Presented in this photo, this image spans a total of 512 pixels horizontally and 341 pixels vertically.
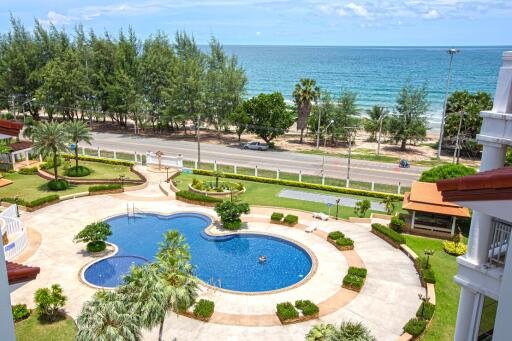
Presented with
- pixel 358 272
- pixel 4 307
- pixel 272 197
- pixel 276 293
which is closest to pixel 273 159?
pixel 272 197

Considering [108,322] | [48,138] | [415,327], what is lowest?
[415,327]

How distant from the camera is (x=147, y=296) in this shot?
1659 cm

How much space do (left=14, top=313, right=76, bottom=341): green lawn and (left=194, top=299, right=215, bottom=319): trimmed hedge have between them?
5.94m

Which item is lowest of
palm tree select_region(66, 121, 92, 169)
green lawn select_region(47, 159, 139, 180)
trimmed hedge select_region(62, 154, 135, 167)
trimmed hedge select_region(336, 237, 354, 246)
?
trimmed hedge select_region(336, 237, 354, 246)

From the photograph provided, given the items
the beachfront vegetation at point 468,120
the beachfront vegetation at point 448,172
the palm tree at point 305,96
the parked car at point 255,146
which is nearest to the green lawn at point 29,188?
the parked car at point 255,146

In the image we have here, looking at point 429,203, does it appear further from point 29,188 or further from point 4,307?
point 29,188

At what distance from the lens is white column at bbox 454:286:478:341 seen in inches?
381

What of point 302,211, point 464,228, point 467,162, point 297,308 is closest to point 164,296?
point 297,308

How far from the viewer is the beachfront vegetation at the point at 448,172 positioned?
3488cm

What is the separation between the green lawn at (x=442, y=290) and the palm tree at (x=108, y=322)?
13.8 metres

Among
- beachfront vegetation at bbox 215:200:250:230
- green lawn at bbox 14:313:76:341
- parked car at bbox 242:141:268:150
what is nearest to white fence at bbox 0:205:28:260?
green lawn at bbox 14:313:76:341

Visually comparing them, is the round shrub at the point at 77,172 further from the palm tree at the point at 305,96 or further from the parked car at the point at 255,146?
the palm tree at the point at 305,96

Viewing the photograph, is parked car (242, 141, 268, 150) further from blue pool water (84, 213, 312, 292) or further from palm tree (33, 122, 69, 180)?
palm tree (33, 122, 69, 180)

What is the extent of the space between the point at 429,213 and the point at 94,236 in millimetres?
24814
